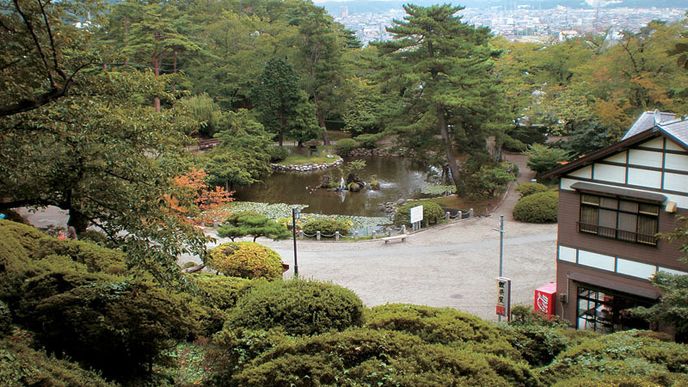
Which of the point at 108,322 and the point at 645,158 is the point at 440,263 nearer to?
the point at 645,158

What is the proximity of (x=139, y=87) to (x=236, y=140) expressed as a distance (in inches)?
946

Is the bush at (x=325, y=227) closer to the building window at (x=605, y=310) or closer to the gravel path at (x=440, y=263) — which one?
the gravel path at (x=440, y=263)

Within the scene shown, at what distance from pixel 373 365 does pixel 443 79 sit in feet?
72.4

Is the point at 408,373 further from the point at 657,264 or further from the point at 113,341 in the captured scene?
the point at 657,264

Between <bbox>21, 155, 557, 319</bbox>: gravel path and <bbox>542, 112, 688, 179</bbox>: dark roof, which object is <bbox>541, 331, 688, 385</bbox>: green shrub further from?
<bbox>21, 155, 557, 319</bbox>: gravel path

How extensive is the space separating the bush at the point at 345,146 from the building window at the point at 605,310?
25286mm

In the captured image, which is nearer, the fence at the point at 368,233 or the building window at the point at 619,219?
the building window at the point at 619,219

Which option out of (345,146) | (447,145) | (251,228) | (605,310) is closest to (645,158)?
(605,310)

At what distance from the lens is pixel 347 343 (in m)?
6.92

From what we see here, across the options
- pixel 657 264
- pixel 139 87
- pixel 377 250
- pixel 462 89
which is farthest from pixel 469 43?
pixel 139 87

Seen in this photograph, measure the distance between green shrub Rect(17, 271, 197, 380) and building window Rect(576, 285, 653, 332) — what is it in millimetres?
9301

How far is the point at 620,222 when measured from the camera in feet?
44.4

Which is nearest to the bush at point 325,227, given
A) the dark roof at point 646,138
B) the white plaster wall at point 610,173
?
the dark roof at point 646,138

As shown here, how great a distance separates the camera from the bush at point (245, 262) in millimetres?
16406
